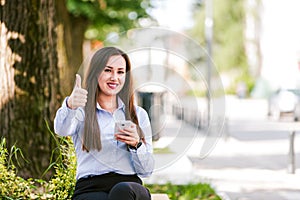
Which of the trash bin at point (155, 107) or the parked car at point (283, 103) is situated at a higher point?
the trash bin at point (155, 107)

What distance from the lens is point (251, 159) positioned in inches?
518

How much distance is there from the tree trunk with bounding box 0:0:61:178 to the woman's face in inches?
106

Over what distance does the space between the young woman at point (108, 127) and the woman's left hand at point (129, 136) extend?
0.01 meters

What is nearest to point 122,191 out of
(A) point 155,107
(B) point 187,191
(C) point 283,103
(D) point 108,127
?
(D) point 108,127

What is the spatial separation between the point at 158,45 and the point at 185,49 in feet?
0.55

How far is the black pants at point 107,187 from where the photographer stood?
4.25 meters

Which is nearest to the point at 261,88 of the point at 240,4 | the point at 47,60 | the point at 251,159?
the point at 240,4

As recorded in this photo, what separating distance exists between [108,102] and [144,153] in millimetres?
387

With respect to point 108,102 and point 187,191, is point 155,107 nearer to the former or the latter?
point 108,102

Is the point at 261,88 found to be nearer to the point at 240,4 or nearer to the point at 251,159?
the point at 240,4

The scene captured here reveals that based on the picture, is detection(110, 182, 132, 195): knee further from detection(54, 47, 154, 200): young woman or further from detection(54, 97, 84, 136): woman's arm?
detection(54, 97, 84, 136): woman's arm

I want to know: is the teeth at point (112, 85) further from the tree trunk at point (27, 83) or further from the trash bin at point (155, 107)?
the tree trunk at point (27, 83)

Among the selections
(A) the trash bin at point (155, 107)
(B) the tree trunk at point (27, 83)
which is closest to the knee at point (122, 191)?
(A) the trash bin at point (155, 107)

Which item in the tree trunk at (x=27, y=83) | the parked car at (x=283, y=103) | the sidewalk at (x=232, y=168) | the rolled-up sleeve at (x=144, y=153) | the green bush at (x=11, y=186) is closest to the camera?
the rolled-up sleeve at (x=144, y=153)
